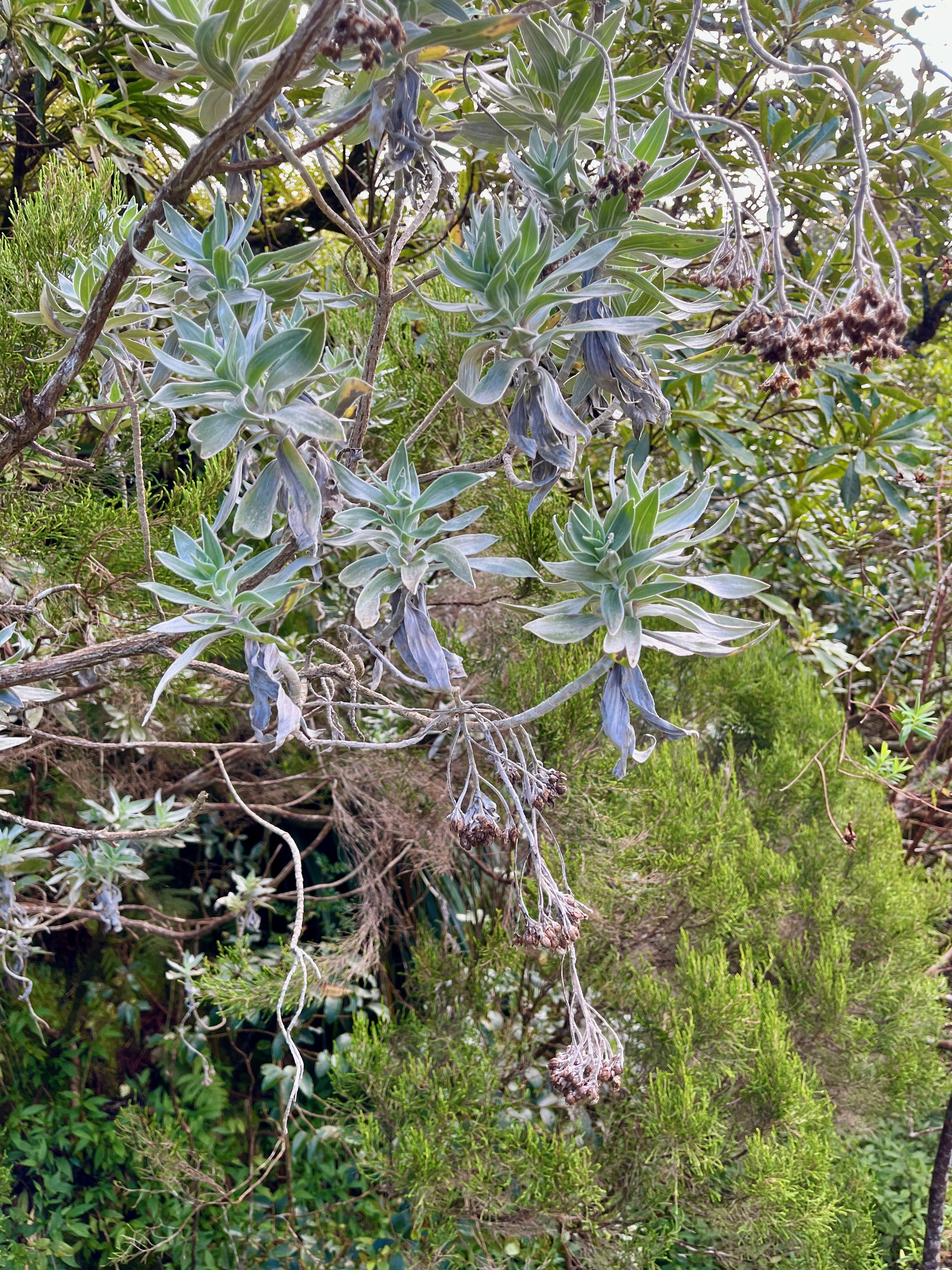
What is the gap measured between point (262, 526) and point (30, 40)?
4.13 feet

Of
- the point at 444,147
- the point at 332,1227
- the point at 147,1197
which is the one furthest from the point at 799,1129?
the point at 444,147

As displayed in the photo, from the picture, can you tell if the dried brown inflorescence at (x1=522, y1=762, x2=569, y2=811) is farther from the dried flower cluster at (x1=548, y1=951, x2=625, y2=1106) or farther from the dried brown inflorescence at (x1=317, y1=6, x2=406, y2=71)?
the dried brown inflorescence at (x1=317, y1=6, x2=406, y2=71)

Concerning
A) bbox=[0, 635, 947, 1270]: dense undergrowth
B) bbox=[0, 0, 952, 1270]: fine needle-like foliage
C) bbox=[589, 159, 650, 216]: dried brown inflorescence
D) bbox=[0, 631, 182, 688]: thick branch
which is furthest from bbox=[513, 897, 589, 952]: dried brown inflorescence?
bbox=[0, 635, 947, 1270]: dense undergrowth

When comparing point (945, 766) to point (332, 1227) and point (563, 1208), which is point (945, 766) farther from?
point (332, 1227)

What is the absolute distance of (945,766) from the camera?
99.3 inches

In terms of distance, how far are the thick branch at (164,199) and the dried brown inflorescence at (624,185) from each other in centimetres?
22

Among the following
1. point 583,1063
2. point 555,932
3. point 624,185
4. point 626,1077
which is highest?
point 624,185

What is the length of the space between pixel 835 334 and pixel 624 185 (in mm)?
238

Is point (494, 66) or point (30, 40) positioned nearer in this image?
point (494, 66)

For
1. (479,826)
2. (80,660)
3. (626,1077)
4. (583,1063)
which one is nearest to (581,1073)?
(583,1063)

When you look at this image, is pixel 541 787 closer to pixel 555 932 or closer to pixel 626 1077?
pixel 555 932

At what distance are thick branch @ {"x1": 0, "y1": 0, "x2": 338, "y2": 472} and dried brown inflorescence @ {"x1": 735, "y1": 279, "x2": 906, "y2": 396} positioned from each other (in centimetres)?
42

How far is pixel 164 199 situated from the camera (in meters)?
0.58

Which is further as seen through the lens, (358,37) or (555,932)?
(555,932)
